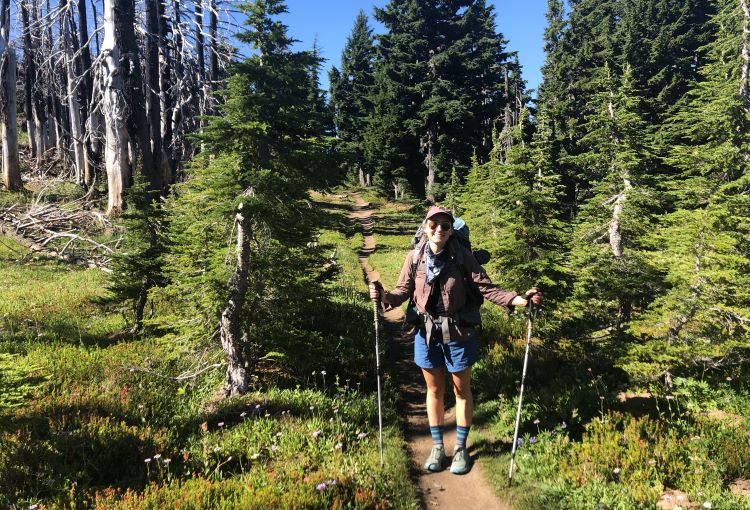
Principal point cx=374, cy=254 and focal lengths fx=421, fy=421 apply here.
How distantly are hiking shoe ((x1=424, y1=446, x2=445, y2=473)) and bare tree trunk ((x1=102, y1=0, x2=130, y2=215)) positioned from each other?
13.0m

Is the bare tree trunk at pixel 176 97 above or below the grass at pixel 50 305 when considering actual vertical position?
above

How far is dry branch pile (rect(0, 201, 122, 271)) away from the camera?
52.1ft

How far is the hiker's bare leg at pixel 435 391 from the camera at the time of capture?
488 cm

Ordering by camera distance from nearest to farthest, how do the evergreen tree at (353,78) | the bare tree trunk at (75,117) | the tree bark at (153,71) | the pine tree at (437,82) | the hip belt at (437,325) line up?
1. the hip belt at (437,325)
2. the tree bark at (153,71)
3. the bare tree trunk at (75,117)
4. the pine tree at (437,82)
5. the evergreen tree at (353,78)

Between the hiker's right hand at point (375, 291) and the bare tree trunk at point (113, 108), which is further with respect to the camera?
the bare tree trunk at point (113, 108)

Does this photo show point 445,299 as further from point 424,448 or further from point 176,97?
point 176,97

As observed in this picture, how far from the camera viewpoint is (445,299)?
15.2 ft

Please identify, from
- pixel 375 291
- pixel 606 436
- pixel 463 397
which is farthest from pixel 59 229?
pixel 606 436

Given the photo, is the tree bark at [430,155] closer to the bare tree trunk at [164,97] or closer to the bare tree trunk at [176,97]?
the bare tree trunk at [176,97]

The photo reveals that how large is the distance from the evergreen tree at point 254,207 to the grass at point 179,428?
56 cm

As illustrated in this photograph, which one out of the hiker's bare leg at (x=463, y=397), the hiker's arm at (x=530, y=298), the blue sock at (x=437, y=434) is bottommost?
the blue sock at (x=437, y=434)

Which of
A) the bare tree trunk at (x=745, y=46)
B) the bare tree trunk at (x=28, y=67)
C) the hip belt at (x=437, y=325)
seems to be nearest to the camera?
the hip belt at (x=437, y=325)

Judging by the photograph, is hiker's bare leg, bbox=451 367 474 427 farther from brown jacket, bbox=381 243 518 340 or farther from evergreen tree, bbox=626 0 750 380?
evergreen tree, bbox=626 0 750 380

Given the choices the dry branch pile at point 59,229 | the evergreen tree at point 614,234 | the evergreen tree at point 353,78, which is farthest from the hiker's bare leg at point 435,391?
the evergreen tree at point 353,78
